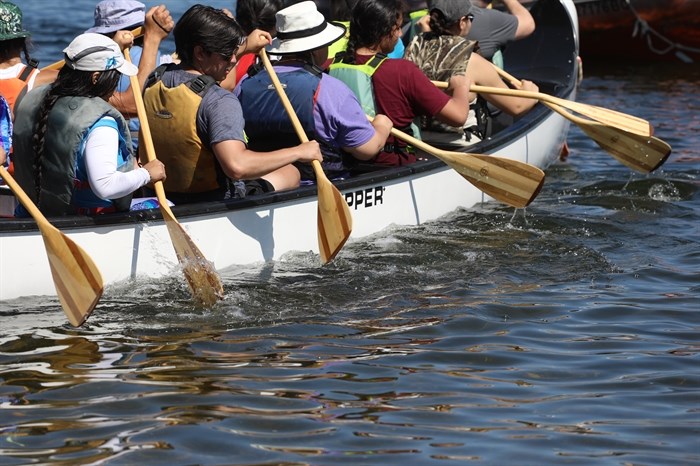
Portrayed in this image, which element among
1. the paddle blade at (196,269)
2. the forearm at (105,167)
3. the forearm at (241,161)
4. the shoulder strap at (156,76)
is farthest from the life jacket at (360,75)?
the forearm at (105,167)

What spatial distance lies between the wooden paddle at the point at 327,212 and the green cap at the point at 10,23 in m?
1.31

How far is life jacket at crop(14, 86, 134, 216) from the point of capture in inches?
210

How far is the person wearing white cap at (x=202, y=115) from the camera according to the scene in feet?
18.8

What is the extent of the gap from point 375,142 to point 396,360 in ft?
5.56

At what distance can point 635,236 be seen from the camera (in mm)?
7535

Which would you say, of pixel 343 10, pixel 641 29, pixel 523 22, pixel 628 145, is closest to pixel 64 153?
pixel 343 10

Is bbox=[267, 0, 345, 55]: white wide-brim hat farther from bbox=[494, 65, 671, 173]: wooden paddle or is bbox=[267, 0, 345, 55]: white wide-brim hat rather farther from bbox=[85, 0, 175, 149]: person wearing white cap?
bbox=[494, 65, 671, 173]: wooden paddle

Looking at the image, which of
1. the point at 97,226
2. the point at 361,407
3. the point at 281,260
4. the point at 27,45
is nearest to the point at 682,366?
the point at 361,407

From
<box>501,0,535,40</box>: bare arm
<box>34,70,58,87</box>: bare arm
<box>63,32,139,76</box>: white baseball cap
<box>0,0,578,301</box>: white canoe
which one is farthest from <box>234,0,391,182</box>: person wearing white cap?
<box>501,0,535,40</box>: bare arm

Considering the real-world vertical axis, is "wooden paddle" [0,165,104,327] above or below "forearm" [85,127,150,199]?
below

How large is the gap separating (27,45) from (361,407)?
9.79 ft

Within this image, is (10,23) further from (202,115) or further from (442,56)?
(442,56)

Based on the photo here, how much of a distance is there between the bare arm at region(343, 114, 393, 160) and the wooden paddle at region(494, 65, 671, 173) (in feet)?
5.46

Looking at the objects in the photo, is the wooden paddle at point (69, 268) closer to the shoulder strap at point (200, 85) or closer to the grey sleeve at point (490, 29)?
the shoulder strap at point (200, 85)
